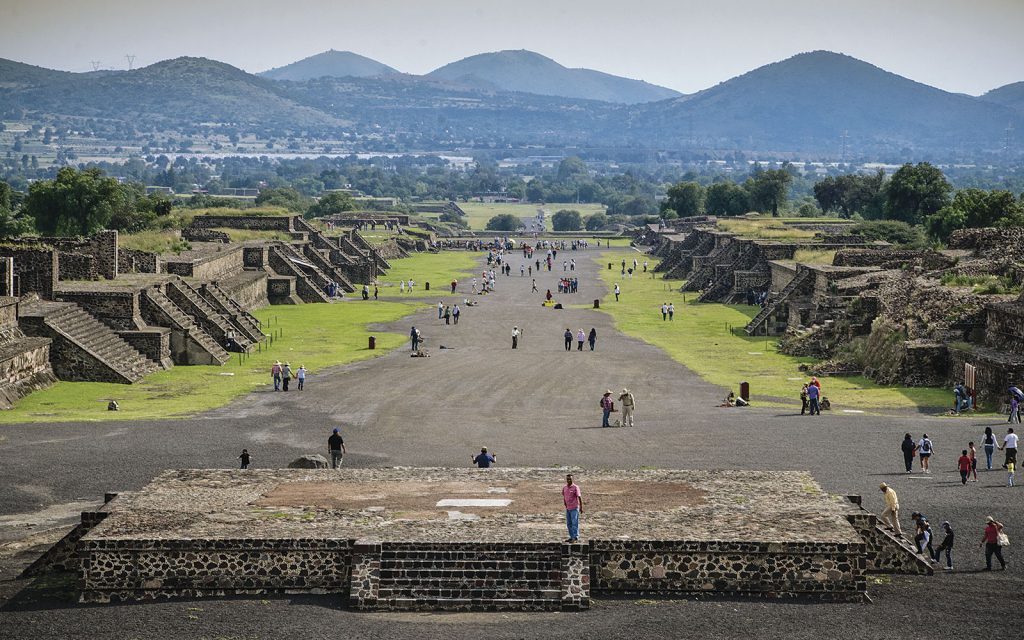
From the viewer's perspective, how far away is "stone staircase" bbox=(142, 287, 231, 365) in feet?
178

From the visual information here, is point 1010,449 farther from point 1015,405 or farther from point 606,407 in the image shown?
point 606,407

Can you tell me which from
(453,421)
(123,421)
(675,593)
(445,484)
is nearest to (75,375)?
(123,421)

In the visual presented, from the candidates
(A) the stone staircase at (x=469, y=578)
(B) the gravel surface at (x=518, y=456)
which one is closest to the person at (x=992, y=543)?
(B) the gravel surface at (x=518, y=456)

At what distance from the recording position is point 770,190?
154625mm

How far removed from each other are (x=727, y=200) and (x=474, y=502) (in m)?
135

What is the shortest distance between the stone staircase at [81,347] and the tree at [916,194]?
86940 millimetres

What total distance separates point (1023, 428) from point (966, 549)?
41.1 feet

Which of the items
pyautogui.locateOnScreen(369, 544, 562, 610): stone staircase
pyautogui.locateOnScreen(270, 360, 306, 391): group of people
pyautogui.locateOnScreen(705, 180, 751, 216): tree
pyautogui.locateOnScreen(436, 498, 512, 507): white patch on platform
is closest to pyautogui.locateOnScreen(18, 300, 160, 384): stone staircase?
pyautogui.locateOnScreen(270, 360, 306, 391): group of people

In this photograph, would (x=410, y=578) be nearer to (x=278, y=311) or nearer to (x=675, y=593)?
(x=675, y=593)

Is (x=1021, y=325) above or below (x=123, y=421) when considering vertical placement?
above

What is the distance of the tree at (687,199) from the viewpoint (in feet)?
564

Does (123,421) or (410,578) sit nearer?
(410,578)

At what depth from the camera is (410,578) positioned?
24.3 meters

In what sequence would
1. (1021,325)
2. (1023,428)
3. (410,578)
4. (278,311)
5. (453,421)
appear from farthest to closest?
(278,311), (1021,325), (453,421), (1023,428), (410,578)
